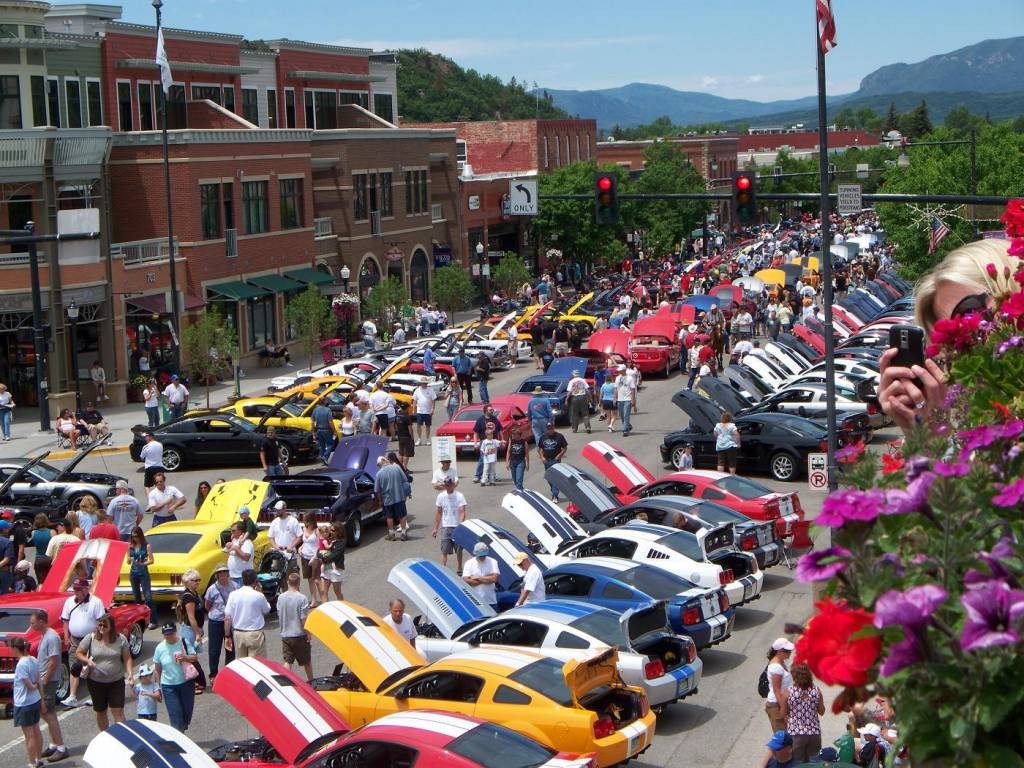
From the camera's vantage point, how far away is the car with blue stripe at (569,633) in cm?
1419

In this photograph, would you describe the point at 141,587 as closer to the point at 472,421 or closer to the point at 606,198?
the point at 606,198

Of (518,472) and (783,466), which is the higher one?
(518,472)

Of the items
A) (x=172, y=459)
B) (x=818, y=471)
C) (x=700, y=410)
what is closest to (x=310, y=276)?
(x=172, y=459)

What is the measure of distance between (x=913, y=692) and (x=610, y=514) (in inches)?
720

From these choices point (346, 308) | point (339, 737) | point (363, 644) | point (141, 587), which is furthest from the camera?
point (346, 308)

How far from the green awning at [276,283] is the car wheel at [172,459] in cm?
1917

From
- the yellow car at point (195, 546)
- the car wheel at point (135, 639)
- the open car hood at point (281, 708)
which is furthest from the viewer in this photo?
the yellow car at point (195, 546)

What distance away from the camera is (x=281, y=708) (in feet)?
40.0

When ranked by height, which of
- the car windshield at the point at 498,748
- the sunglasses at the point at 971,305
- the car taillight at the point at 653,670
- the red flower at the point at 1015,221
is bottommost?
the car taillight at the point at 653,670

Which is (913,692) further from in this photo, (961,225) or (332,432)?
(961,225)

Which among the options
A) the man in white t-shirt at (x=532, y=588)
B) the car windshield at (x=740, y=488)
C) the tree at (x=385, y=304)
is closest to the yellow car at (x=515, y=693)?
the man in white t-shirt at (x=532, y=588)

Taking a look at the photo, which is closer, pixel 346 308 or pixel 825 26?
pixel 825 26

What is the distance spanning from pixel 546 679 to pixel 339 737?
77.8 inches

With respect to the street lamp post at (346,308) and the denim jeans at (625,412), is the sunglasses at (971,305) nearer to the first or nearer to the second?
the denim jeans at (625,412)
